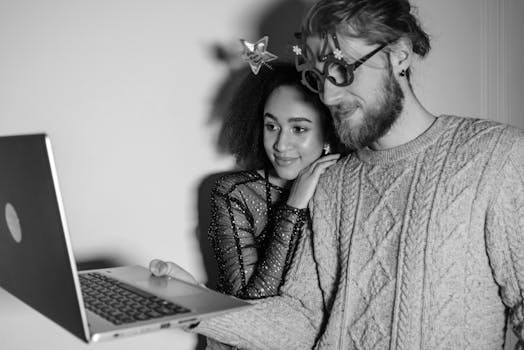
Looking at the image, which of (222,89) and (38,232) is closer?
(38,232)

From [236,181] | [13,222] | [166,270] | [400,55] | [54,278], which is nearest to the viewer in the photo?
[54,278]

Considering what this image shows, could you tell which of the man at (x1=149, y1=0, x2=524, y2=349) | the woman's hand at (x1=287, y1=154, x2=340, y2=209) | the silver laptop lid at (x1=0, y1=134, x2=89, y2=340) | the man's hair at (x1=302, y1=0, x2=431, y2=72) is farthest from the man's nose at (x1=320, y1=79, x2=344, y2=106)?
the silver laptop lid at (x1=0, y1=134, x2=89, y2=340)

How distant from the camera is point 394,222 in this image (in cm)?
152

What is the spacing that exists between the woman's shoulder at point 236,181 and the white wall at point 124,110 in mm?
108

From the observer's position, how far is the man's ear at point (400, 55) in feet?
5.06

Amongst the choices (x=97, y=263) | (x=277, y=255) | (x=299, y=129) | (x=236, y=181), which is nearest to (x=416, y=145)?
(x=299, y=129)

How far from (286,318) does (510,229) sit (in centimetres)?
63

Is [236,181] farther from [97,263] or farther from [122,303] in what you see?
[122,303]

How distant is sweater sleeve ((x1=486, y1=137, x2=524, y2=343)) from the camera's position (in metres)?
1.37

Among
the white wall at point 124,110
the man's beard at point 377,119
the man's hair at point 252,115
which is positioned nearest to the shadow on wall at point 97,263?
the white wall at point 124,110

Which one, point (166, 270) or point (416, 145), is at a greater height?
point (416, 145)

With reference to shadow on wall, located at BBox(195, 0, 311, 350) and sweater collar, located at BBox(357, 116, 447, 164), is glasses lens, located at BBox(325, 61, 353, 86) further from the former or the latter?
shadow on wall, located at BBox(195, 0, 311, 350)

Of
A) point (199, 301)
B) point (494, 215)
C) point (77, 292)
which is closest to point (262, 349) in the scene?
point (199, 301)

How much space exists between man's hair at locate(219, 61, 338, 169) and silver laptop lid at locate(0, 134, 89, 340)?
1.00 m
